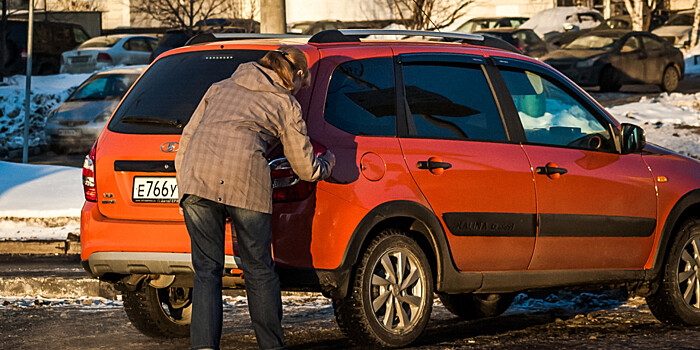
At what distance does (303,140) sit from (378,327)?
44.7 inches

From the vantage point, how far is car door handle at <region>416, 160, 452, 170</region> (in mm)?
6067

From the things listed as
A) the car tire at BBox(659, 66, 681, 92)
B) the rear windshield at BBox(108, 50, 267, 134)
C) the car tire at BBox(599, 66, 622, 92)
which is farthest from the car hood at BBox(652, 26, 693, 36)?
the rear windshield at BBox(108, 50, 267, 134)

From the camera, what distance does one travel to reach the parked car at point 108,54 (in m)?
30.9

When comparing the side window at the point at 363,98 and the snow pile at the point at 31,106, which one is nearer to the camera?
the side window at the point at 363,98

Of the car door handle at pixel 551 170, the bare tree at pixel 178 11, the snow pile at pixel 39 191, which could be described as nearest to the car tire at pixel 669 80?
the bare tree at pixel 178 11

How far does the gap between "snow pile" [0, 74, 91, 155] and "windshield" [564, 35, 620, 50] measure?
1171 centimetres

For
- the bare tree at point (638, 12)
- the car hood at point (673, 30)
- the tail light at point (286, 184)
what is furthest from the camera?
the car hood at point (673, 30)

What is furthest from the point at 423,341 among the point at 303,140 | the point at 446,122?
the point at 303,140

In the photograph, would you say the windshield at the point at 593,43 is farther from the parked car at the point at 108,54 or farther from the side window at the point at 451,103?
the side window at the point at 451,103

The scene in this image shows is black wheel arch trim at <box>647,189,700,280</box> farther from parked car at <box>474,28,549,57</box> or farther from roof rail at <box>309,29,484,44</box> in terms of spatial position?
parked car at <box>474,28,549,57</box>

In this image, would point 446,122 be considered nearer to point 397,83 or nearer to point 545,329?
point 397,83

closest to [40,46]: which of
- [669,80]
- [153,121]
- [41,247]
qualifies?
[669,80]

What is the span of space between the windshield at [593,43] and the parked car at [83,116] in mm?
11039

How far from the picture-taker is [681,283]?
7.35 m
